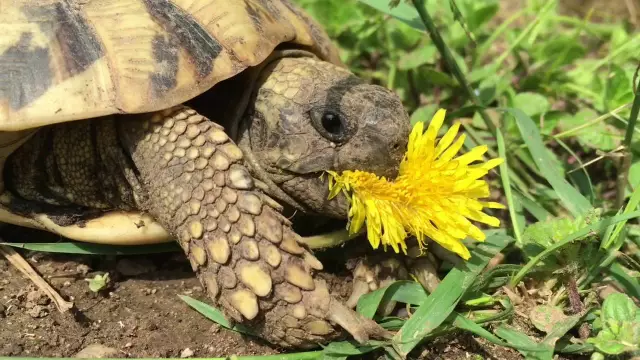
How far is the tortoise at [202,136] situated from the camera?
1.76 metres

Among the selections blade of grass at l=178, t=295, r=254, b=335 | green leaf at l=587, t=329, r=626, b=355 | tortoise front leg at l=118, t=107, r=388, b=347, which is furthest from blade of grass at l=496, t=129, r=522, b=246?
blade of grass at l=178, t=295, r=254, b=335

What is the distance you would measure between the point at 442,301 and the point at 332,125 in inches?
23.2

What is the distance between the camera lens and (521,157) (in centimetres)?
272

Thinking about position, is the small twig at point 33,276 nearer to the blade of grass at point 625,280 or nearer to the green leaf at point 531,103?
the blade of grass at point 625,280

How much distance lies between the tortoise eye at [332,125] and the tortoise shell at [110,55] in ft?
0.85

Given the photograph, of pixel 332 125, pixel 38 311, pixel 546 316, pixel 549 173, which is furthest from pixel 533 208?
pixel 38 311

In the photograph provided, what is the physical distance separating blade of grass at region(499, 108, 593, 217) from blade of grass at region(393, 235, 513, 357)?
31cm

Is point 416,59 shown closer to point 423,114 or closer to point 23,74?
point 423,114

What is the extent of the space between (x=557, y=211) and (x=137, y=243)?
5.11 feet

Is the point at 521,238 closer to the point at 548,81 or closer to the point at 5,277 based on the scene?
the point at 548,81

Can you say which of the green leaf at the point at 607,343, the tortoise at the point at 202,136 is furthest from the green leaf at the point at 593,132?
the tortoise at the point at 202,136

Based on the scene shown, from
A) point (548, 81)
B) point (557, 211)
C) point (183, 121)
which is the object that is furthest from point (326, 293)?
point (548, 81)

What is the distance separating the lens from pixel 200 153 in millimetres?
1861

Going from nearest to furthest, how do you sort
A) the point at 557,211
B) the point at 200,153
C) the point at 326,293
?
the point at 326,293, the point at 200,153, the point at 557,211
